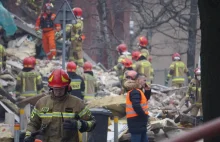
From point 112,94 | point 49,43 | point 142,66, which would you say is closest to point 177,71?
point 112,94

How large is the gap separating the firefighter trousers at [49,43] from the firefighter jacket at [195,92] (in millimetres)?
7601

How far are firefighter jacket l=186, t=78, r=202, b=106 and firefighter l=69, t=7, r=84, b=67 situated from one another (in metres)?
6.41

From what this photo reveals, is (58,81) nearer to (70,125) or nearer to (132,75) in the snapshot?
(70,125)

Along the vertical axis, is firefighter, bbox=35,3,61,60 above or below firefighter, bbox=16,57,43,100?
above

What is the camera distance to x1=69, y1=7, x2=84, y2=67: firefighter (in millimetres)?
21547

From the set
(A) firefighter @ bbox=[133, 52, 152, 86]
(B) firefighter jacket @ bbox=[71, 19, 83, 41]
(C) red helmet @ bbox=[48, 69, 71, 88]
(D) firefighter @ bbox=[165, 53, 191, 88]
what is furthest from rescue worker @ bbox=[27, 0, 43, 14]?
(C) red helmet @ bbox=[48, 69, 71, 88]

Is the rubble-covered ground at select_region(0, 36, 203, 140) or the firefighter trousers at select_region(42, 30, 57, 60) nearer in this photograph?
the rubble-covered ground at select_region(0, 36, 203, 140)

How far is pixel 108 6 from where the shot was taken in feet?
94.7

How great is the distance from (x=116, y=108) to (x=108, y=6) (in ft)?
46.7

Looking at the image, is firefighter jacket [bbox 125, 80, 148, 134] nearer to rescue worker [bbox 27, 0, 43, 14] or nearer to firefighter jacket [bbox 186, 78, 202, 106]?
firefighter jacket [bbox 186, 78, 202, 106]

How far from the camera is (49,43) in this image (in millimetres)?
22703

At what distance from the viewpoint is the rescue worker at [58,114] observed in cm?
725

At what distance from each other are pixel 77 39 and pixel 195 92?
24.2 feet

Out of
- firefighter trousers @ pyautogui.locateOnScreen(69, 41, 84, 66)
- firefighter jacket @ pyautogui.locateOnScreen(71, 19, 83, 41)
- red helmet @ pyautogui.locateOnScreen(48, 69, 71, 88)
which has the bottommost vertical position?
red helmet @ pyautogui.locateOnScreen(48, 69, 71, 88)
